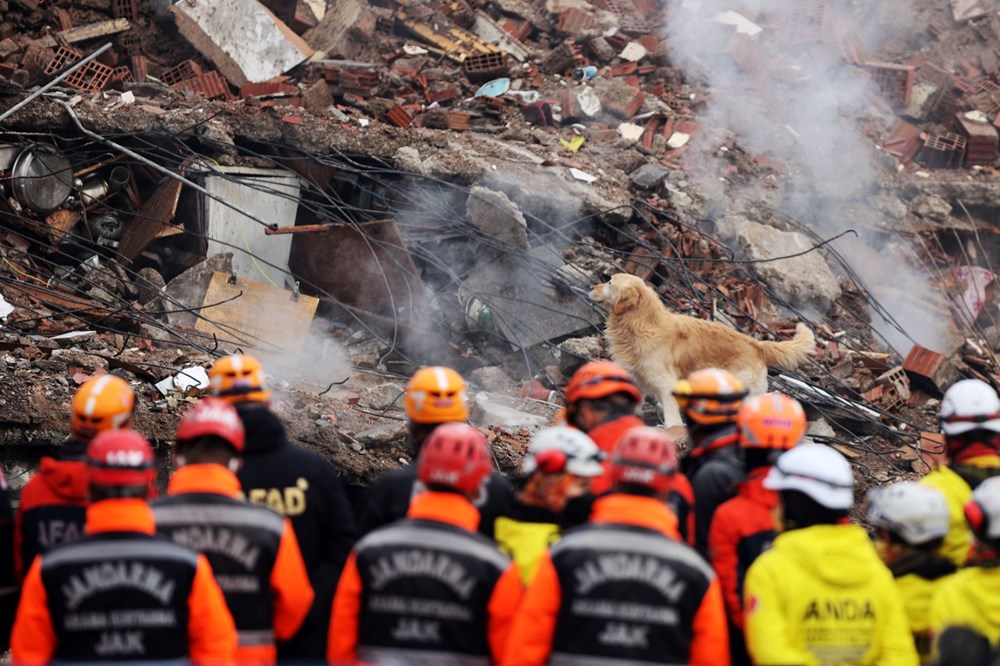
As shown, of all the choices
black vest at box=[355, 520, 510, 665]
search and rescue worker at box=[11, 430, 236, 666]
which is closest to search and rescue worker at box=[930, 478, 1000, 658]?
black vest at box=[355, 520, 510, 665]

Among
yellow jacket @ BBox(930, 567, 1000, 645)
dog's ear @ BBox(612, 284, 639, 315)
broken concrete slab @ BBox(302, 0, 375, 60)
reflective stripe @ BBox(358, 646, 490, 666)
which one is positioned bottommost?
reflective stripe @ BBox(358, 646, 490, 666)

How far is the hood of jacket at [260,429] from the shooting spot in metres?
4.39

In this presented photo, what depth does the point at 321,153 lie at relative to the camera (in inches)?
507

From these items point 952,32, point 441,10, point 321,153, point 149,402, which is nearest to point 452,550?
point 149,402

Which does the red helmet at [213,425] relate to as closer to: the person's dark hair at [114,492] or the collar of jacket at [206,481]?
the collar of jacket at [206,481]

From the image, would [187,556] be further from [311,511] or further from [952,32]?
[952,32]

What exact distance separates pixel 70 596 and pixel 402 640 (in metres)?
1.05

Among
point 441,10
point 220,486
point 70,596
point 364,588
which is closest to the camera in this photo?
point 70,596

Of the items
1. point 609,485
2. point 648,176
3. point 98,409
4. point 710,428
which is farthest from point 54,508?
point 648,176

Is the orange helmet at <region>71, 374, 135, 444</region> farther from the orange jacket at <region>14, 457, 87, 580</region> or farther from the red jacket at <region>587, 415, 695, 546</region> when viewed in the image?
the red jacket at <region>587, 415, 695, 546</region>

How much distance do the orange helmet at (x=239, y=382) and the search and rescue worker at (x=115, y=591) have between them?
3.54ft

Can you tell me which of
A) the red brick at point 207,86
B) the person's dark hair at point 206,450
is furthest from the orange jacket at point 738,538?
the red brick at point 207,86

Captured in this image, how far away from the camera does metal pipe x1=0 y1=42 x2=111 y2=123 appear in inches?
458

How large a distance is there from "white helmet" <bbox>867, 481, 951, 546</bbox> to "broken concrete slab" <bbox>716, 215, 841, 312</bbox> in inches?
355
